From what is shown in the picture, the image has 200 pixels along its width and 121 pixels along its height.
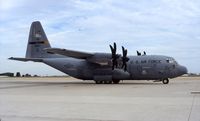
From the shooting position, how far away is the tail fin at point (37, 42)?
42.7 meters

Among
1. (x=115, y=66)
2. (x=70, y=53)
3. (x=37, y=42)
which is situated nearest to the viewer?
(x=70, y=53)

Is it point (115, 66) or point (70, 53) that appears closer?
point (70, 53)

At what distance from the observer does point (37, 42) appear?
42938 millimetres

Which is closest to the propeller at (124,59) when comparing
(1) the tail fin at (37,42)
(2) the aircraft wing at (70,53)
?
(2) the aircraft wing at (70,53)

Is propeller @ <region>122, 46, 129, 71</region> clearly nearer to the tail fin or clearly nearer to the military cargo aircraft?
the military cargo aircraft

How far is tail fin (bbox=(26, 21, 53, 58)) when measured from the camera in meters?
42.7

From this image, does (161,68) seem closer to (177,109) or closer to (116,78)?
(116,78)

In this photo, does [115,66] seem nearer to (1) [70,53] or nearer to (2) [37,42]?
(1) [70,53]

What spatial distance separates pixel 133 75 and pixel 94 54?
4.98 meters

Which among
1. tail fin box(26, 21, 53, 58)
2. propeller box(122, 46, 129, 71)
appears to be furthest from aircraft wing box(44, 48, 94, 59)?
→ tail fin box(26, 21, 53, 58)

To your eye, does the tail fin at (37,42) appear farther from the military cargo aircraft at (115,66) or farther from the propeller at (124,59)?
the propeller at (124,59)

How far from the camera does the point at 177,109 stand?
12.3 metres

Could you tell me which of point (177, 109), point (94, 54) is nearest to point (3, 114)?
point (177, 109)

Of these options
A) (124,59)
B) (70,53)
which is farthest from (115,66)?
(70,53)
